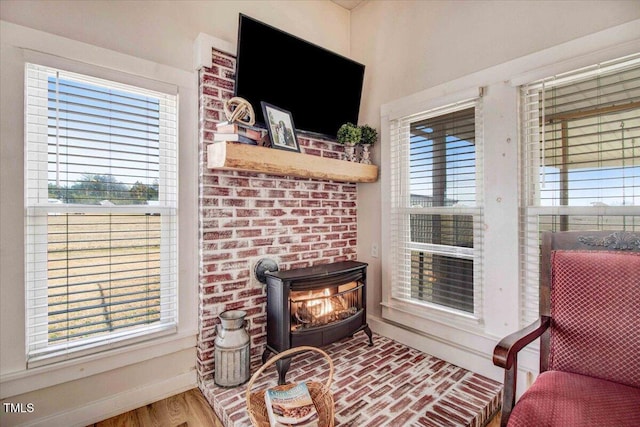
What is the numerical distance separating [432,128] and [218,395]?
239 centimetres

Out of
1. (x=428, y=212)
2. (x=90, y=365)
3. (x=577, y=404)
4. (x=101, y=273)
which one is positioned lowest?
(x=90, y=365)

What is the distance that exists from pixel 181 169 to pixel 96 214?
55 cm

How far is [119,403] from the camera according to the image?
6.16 feet

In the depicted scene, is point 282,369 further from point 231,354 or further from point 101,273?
point 101,273

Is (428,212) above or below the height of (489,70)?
below

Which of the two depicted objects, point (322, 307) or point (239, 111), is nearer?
point (239, 111)

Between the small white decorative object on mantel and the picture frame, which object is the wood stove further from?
the small white decorative object on mantel

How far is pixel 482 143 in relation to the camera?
7.03 feet

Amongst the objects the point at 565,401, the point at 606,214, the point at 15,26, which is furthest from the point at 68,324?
the point at 606,214

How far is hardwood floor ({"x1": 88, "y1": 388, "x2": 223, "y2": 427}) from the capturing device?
1792mm

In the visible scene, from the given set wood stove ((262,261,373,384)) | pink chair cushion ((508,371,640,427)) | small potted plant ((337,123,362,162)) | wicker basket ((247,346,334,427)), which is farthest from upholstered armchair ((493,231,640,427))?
small potted plant ((337,123,362,162))

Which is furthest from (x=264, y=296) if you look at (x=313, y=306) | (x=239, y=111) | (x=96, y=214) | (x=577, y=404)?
(x=577, y=404)

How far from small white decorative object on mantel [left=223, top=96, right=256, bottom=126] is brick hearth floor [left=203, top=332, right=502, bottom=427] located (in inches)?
67.3

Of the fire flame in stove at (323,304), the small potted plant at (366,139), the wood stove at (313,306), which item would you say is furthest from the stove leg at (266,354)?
the small potted plant at (366,139)
